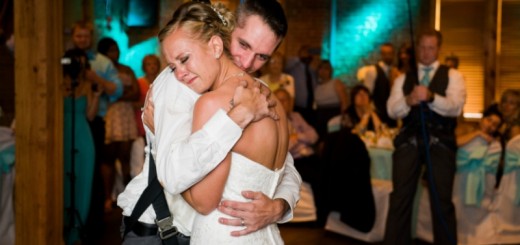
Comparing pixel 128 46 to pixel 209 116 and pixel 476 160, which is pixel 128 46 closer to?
pixel 476 160

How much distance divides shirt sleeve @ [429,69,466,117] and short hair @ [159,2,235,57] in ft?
9.42

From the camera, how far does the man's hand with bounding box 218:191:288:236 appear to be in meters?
2.14

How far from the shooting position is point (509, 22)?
29.7ft

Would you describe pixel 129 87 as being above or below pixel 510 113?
above

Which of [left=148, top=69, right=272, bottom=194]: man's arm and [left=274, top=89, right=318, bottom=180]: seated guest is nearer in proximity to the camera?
[left=148, top=69, right=272, bottom=194]: man's arm

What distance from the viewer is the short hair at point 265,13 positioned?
2334mm

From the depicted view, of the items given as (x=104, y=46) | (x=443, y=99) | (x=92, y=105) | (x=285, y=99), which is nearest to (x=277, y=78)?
(x=285, y=99)

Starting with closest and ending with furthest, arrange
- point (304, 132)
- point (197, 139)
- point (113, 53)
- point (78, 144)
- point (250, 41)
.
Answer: point (197, 139), point (250, 41), point (78, 144), point (113, 53), point (304, 132)

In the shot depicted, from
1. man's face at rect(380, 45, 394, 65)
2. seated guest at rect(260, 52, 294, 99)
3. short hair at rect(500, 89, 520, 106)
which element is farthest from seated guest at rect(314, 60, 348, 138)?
short hair at rect(500, 89, 520, 106)

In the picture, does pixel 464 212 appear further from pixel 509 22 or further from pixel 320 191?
pixel 509 22

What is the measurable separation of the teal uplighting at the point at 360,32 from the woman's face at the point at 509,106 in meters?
3.53

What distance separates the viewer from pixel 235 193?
215cm

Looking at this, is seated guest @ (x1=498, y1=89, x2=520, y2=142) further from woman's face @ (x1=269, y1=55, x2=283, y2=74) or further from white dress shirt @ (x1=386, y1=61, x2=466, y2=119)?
woman's face @ (x1=269, y1=55, x2=283, y2=74)

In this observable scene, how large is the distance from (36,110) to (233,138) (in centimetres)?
276
